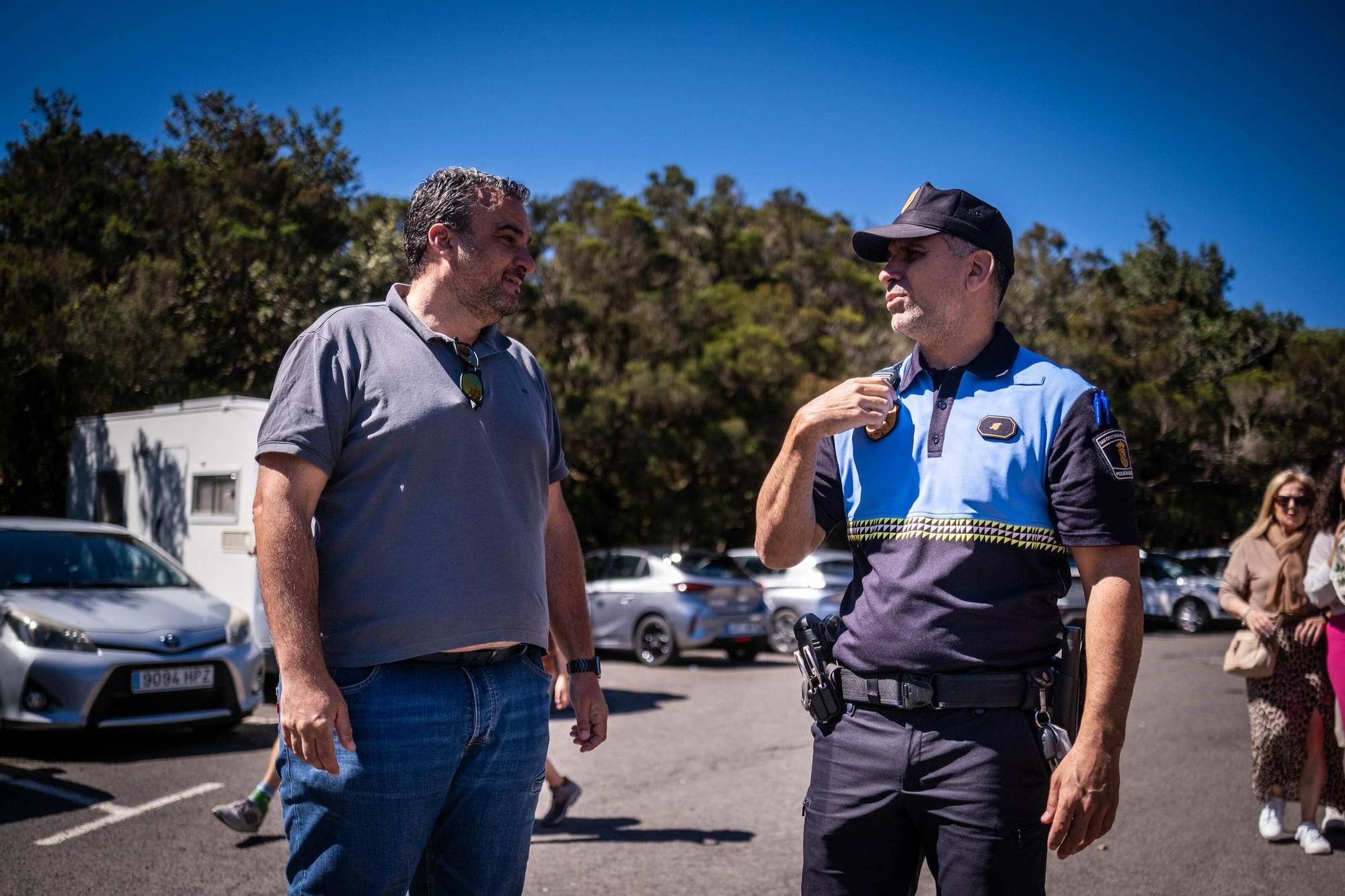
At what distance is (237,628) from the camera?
8164 millimetres

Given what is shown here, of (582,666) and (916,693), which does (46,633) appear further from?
(916,693)

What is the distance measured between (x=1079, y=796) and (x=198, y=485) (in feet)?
35.5

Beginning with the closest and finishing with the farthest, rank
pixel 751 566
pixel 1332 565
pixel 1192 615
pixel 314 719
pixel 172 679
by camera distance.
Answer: pixel 314 719 < pixel 1332 565 < pixel 172 679 < pixel 751 566 < pixel 1192 615

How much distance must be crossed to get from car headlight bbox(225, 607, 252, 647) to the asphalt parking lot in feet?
2.53

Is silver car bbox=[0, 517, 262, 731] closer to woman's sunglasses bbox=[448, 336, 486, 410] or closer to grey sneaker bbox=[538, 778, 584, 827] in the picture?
grey sneaker bbox=[538, 778, 584, 827]

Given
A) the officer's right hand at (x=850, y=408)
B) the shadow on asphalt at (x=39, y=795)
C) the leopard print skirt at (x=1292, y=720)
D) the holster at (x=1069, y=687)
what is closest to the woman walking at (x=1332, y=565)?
the leopard print skirt at (x=1292, y=720)

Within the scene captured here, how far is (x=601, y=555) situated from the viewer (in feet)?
50.8

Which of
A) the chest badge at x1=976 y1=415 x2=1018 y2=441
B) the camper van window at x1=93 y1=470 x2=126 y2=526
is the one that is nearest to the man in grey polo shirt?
the chest badge at x1=976 y1=415 x2=1018 y2=441

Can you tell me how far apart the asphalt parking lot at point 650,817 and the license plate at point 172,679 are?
493mm

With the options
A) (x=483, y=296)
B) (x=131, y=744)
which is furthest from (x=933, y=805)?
(x=131, y=744)

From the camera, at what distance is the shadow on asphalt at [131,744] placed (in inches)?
298

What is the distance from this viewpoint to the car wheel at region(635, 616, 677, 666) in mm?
14438

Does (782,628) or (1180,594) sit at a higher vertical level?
(782,628)

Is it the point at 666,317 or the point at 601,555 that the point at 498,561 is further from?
the point at 666,317
